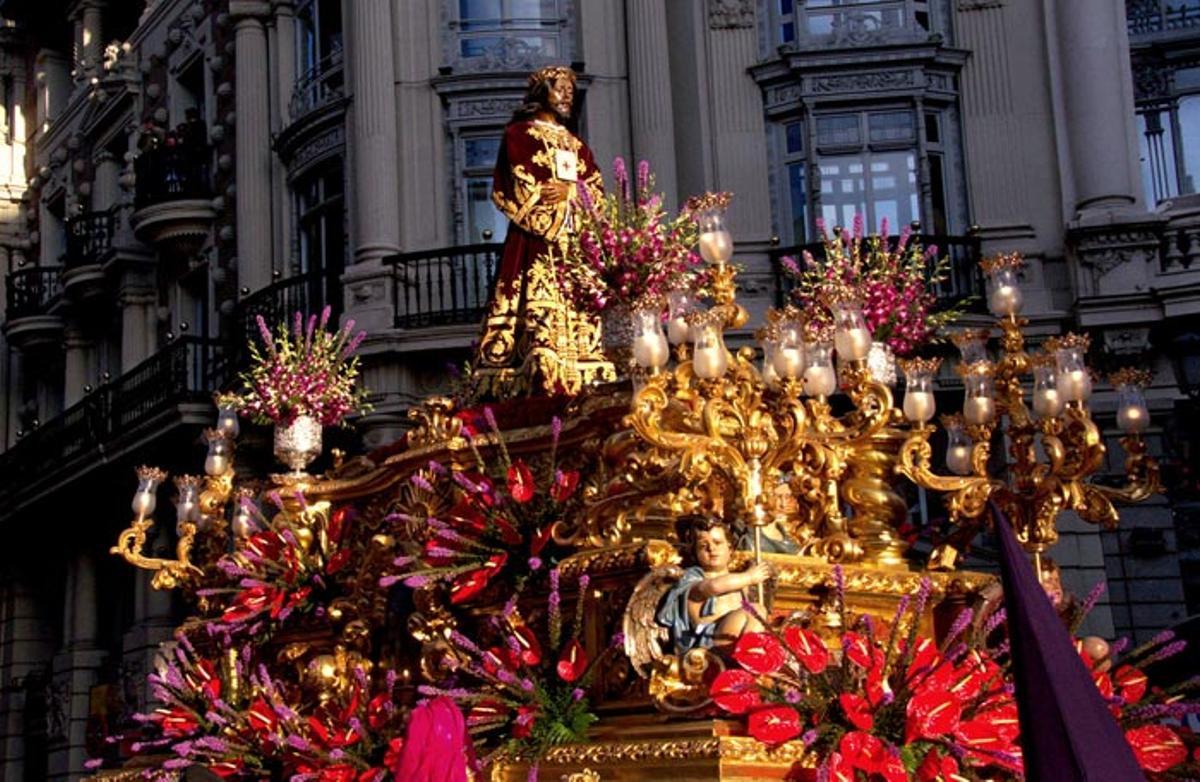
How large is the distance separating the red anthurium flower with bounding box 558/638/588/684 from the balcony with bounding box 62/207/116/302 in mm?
21552

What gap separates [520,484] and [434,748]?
2303mm

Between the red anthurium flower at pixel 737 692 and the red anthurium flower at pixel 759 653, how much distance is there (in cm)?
5

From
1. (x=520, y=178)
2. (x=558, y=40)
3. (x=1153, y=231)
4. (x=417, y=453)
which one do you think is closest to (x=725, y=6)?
A: (x=558, y=40)

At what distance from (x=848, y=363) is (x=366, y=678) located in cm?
304

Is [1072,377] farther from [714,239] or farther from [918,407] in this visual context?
[714,239]

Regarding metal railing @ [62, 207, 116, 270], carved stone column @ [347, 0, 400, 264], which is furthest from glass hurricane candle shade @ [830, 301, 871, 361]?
metal railing @ [62, 207, 116, 270]

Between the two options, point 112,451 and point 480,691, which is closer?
point 480,691

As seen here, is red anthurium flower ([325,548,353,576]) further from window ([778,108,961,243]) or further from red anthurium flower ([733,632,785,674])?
window ([778,108,961,243])

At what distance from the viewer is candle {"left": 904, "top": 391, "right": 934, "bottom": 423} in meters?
9.33

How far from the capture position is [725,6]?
68.8ft

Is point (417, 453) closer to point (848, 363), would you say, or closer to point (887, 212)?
point (848, 363)

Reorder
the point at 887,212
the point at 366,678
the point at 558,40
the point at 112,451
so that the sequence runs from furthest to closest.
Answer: the point at 112,451
the point at 558,40
the point at 887,212
the point at 366,678

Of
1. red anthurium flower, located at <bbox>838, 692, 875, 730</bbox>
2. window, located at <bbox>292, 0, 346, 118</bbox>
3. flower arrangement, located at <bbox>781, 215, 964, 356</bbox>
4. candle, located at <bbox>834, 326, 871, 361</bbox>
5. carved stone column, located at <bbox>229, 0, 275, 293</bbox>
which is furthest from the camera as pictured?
carved stone column, located at <bbox>229, 0, 275, 293</bbox>

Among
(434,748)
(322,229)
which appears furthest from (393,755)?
(322,229)
